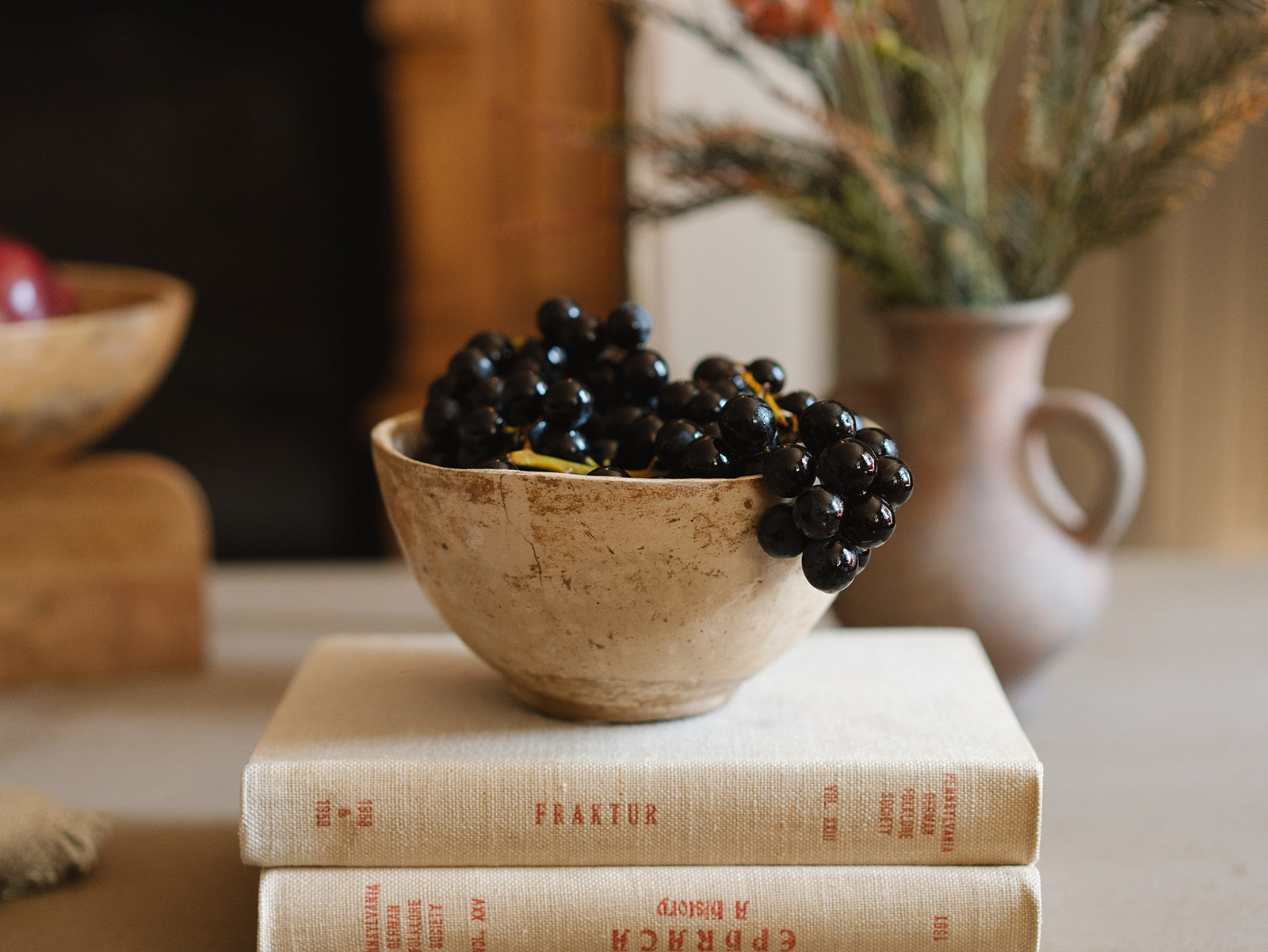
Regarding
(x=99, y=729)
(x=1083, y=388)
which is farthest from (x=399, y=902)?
(x=1083, y=388)

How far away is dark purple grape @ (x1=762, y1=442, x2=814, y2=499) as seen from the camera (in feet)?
1.40

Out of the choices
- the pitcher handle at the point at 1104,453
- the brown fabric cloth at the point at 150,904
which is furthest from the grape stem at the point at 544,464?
the pitcher handle at the point at 1104,453

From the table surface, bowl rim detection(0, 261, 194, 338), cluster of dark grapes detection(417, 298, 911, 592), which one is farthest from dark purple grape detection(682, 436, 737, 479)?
bowl rim detection(0, 261, 194, 338)

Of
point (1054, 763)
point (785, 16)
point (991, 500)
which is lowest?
point (1054, 763)

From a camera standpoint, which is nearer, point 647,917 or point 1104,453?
point 647,917

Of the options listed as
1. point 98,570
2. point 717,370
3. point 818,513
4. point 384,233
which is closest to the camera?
point 818,513

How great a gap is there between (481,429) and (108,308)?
469 mm

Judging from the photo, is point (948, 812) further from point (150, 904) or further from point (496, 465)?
point (150, 904)

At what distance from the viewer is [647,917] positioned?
1.45 ft

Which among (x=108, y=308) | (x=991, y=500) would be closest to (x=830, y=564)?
(x=991, y=500)

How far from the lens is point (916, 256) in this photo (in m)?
0.70

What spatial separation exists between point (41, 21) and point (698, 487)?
51.0 inches

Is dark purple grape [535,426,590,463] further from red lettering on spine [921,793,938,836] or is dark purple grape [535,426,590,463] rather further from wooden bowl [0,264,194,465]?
wooden bowl [0,264,194,465]

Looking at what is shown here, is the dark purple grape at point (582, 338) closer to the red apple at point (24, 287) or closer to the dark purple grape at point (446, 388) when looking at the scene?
the dark purple grape at point (446, 388)
